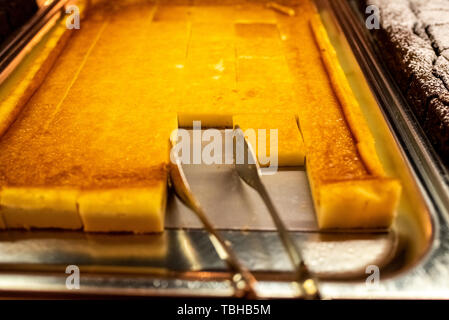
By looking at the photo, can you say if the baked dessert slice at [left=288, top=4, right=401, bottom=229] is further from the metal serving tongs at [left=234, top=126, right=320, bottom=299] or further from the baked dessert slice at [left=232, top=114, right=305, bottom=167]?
the metal serving tongs at [left=234, top=126, right=320, bottom=299]

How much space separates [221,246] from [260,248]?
0.23 meters

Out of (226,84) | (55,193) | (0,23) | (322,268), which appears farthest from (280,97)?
(0,23)

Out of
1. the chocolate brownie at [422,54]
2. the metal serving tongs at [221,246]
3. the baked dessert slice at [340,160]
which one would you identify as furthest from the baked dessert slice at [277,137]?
the chocolate brownie at [422,54]

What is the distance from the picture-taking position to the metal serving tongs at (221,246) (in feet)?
4.25

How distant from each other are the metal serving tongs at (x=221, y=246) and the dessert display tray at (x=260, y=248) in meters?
0.03

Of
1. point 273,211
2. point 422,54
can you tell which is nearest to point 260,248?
point 273,211

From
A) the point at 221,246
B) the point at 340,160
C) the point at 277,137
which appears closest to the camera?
the point at 221,246

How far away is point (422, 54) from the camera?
7.41 ft

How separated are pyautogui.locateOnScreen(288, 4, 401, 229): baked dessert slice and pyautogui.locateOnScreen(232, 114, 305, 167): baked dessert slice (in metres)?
0.05

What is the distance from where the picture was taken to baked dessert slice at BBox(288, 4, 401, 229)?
1584 millimetres

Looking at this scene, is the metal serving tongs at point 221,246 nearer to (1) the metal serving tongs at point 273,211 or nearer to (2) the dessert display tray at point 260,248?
(2) the dessert display tray at point 260,248

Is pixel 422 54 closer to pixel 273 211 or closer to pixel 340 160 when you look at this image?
pixel 340 160

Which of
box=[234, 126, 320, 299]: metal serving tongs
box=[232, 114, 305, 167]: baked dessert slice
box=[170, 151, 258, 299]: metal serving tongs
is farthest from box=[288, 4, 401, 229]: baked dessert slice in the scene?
box=[170, 151, 258, 299]: metal serving tongs
